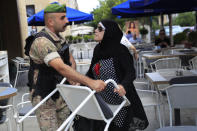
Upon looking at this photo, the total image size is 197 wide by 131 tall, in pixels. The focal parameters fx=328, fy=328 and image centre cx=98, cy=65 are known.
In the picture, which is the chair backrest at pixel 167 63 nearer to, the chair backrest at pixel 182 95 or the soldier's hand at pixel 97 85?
the chair backrest at pixel 182 95

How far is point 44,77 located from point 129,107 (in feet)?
3.17

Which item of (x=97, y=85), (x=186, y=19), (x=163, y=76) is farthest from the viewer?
(x=186, y=19)

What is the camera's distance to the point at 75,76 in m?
2.65

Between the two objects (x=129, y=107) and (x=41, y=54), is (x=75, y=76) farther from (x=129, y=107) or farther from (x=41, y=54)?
(x=129, y=107)

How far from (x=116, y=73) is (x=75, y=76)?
834 mm

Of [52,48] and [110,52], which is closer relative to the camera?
[52,48]

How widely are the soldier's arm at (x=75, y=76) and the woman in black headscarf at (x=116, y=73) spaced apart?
75 centimetres

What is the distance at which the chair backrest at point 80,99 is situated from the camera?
2.68 meters

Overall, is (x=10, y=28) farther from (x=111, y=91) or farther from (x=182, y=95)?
(x=182, y=95)

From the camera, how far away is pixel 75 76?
2654mm

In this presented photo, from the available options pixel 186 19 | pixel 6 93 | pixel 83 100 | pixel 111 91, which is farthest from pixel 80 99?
pixel 186 19

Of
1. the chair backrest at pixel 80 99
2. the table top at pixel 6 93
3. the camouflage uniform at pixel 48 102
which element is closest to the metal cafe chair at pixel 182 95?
the chair backrest at pixel 80 99

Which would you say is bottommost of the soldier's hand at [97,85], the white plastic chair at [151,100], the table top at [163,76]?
the white plastic chair at [151,100]

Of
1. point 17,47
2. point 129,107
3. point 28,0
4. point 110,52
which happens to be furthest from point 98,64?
point 28,0
